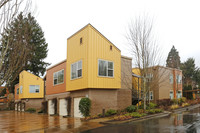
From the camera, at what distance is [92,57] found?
1633cm

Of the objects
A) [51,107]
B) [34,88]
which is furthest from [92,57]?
[34,88]

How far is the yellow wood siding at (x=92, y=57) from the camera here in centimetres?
1611

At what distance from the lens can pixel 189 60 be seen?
52.1m

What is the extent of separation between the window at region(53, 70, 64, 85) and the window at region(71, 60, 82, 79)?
3.84 meters

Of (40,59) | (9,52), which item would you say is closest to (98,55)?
(9,52)

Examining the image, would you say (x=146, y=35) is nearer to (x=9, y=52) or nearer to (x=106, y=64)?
(x=106, y=64)

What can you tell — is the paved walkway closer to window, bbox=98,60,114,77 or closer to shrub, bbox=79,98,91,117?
shrub, bbox=79,98,91,117

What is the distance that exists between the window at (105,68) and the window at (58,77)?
675 centimetres

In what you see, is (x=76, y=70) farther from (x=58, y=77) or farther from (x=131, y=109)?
(x=131, y=109)

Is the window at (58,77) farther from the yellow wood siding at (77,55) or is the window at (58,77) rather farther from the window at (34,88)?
the window at (34,88)

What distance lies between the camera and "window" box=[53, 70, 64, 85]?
2200 cm

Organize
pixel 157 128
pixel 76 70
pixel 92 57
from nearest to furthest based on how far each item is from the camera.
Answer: pixel 157 128 → pixel 92 57 → pixel 76 70

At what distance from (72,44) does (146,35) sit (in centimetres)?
730

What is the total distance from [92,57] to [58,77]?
27.1ft
